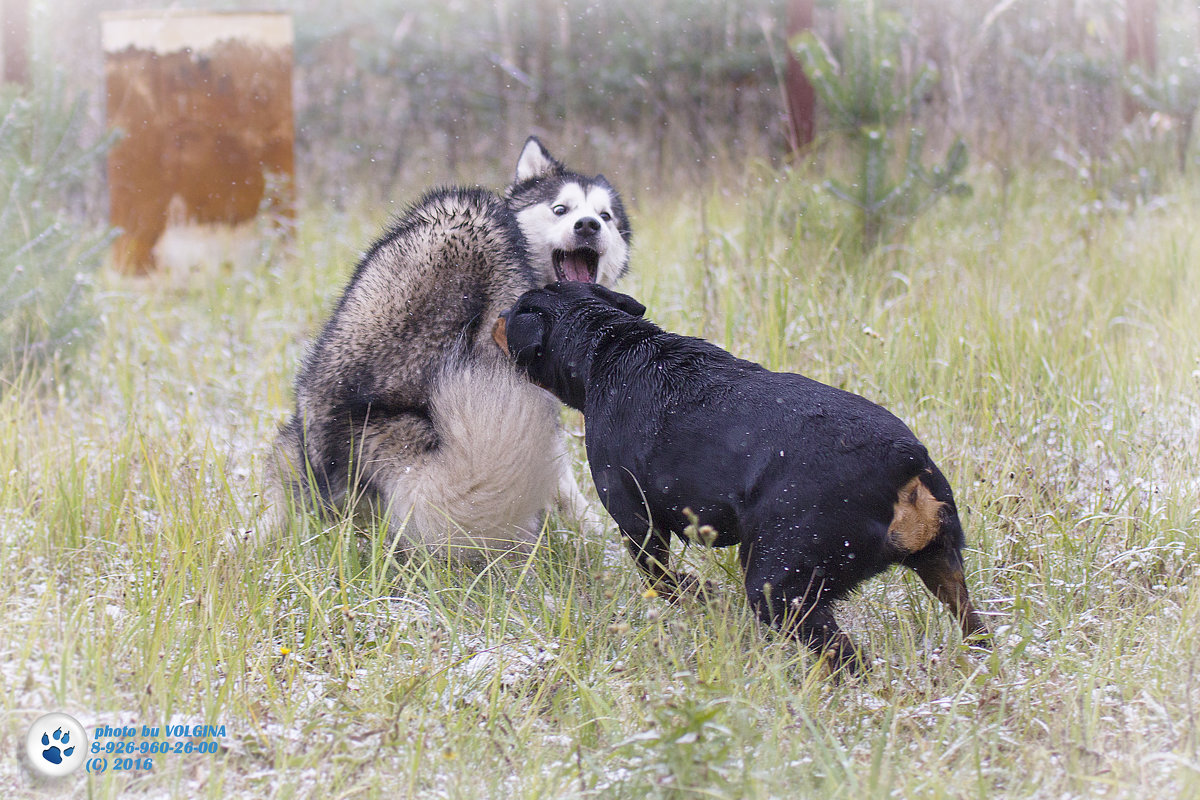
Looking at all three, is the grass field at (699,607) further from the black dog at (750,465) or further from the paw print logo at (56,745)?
the black dog at (750,465)

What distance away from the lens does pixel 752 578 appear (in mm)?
2270

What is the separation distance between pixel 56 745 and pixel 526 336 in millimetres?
1522

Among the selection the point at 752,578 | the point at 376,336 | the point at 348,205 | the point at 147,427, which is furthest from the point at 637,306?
the point at 348,205

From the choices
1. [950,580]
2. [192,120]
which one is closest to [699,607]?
[950,580]

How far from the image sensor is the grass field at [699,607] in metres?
1.99

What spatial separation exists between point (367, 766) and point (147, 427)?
2.21 meters

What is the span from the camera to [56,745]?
2012 millimetres

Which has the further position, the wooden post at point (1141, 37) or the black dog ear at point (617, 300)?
the wooden post at point (1141, 37)

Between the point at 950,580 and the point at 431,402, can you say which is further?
the point at 431,402

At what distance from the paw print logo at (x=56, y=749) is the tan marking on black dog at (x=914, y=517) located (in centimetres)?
179

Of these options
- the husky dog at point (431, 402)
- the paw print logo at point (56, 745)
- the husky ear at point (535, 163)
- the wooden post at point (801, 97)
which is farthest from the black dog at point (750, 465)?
the wooden post at point (801, 97)

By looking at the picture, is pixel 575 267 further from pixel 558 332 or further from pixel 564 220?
pixel 558 332

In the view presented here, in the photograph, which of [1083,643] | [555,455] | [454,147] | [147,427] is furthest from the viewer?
[454,147]

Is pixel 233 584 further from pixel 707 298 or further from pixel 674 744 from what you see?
pixel 707 298
